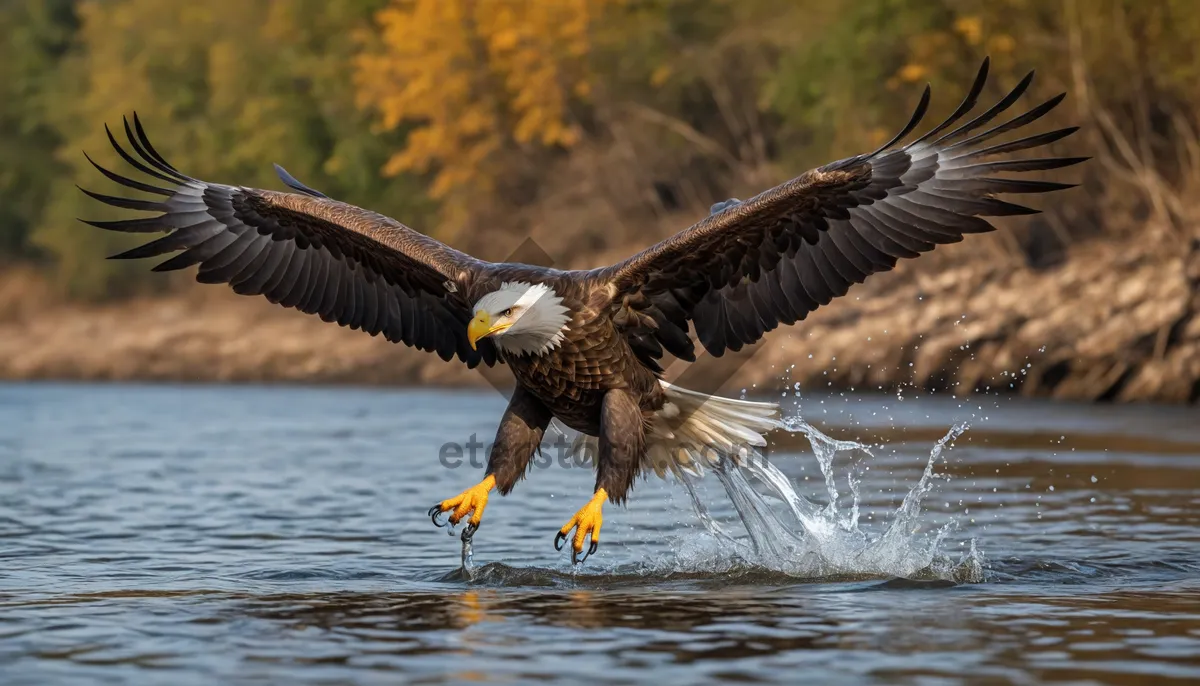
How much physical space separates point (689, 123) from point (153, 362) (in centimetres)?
1217

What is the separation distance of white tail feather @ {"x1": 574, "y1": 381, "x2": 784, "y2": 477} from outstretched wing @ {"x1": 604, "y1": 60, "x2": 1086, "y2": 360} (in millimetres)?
351

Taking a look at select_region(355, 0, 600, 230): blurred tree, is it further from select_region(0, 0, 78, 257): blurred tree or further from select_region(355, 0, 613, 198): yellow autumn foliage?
select_region(0, 0, 78, 257): blurred tree

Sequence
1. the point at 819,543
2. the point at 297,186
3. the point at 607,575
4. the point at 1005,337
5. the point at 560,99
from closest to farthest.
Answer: the point at 607,575, the point at 819,543, the point at 297,186, the point at 1005,337, the point at 560,99

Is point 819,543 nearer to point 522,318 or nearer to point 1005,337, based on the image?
point 522,318

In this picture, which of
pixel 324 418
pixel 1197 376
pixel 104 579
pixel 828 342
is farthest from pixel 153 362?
pixel 104 579

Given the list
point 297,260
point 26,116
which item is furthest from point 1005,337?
point 26,116

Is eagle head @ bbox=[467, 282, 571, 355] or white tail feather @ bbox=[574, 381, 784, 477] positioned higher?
eagle head @ bbox=[467, 282, 571, 355]

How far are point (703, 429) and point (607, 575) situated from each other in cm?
98

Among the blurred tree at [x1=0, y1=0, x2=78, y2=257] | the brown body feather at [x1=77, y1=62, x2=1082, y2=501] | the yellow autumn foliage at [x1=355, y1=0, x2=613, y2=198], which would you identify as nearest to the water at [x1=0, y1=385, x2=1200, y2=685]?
the brown body feather at [x1=77, y1=62, x2=1082, y2=501]

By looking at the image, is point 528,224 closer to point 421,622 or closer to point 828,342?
point 828,342

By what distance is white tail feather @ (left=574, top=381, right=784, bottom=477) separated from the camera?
877cm

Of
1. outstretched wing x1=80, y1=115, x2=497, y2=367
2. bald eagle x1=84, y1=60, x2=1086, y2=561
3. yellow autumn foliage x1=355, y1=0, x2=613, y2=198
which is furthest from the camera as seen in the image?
yellow autumn foliage x1=355, y1=0, x2=613, y2=198

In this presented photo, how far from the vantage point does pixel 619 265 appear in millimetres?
8047

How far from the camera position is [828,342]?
23609 mm
